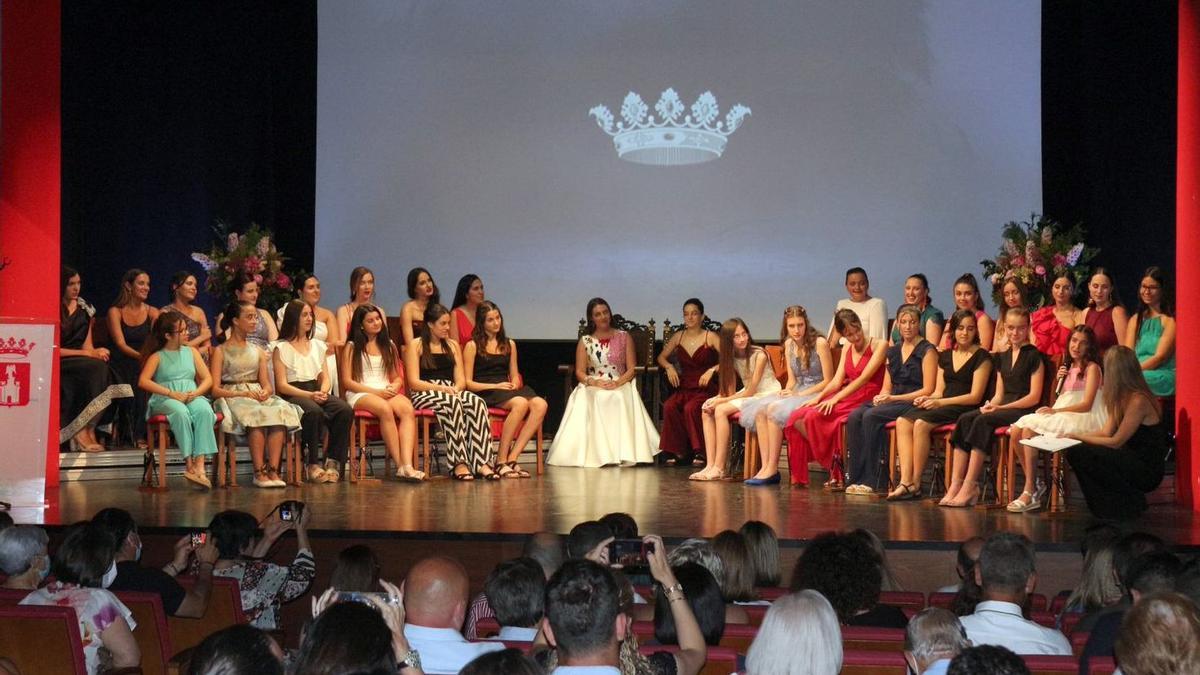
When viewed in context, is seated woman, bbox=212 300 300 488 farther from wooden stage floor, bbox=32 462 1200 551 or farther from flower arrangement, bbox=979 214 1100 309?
flower arrangement, bbox=979 214 1100 309

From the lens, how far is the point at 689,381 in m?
9.45

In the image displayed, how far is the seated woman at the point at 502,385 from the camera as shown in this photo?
8.68 metres

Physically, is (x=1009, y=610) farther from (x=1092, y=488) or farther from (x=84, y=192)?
(x=84, y=192)

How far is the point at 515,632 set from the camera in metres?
3.17

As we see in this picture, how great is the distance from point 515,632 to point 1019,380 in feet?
16.1

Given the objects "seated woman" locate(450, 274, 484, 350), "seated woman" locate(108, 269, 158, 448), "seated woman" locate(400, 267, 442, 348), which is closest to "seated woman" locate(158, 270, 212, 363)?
"seated woman" locate(108, 269, 158, 448)

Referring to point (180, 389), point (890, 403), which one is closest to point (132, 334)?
point (180, 389)

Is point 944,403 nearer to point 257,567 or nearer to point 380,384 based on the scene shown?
point 380,384

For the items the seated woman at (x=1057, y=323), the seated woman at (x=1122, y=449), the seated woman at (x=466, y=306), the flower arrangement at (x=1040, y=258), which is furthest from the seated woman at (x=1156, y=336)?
the seated woman at (x=466, y=306)

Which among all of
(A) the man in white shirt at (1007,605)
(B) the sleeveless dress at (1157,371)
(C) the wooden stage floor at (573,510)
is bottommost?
(C) the wooden stage floor at (573,510)

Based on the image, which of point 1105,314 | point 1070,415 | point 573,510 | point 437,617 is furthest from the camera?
point 1105,314

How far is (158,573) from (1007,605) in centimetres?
232

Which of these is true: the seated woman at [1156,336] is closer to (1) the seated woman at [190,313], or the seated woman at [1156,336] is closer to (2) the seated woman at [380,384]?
(2) the seated woman at [380,384]

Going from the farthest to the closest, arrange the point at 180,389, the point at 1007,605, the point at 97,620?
1. the point at 180,389
2. the point at 1007,605
3. the point at 97,620
